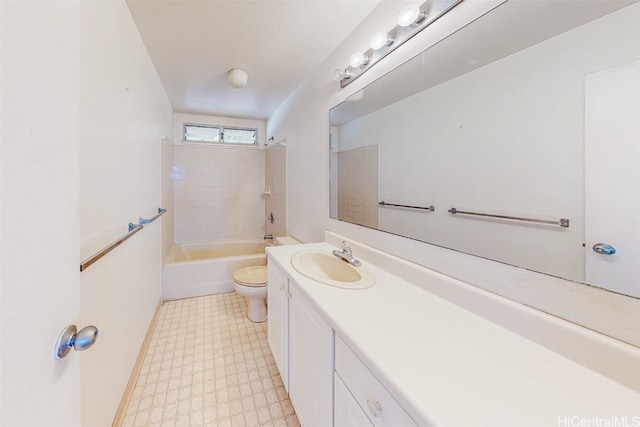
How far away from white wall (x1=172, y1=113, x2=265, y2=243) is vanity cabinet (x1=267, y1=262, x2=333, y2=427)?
103 inches

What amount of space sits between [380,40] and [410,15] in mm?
222

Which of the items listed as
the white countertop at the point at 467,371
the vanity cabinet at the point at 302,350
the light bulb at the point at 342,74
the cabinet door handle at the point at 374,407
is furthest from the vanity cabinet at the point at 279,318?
the light bulb at the point at 342,74

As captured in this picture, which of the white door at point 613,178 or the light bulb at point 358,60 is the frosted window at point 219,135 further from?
the white door at point 613,178

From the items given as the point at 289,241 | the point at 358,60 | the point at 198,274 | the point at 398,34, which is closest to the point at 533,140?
the point at 398,34

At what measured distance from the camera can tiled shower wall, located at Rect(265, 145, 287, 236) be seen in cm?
310

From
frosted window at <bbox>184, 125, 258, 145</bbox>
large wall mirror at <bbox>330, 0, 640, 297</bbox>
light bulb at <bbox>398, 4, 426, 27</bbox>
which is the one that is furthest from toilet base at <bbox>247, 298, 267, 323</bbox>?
frosted window at <bbox>184, 125, 258, 145</bbox>

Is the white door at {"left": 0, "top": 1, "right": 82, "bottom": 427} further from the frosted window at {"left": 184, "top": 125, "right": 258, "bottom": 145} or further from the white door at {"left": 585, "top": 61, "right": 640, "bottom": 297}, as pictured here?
the frosted window at {"left": 184, "top": 125, "right": 258, "bottom": 145}

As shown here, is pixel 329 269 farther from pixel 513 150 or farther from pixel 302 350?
pixel 513 150

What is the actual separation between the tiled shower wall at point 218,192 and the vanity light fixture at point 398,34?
2.67 m

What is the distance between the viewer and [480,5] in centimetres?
92

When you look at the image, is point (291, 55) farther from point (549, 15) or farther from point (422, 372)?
point (422, 372)

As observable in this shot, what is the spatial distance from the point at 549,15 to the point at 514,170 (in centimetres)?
47

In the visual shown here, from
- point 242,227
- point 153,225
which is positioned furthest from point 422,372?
point 242,227

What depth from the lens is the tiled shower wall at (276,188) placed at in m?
3.10
